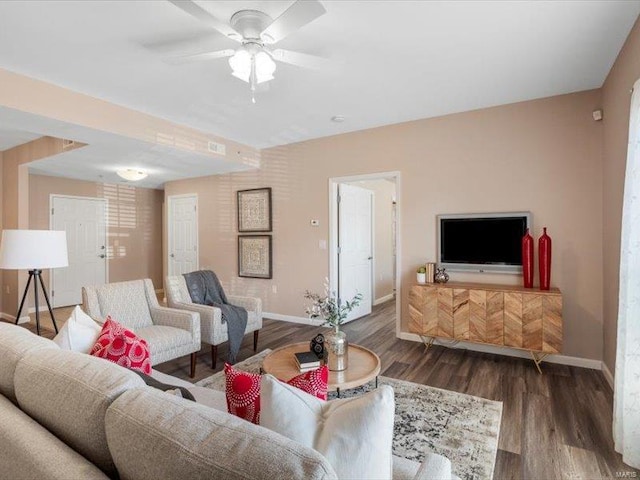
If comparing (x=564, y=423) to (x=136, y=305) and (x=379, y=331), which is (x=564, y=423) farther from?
(x=136, y=305)

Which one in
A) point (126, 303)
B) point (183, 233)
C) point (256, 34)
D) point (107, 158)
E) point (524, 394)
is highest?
point (256, 34)

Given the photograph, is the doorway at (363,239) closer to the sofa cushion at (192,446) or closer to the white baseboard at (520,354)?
the white baseboard at (520,354)

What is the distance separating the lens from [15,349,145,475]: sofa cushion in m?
0.88

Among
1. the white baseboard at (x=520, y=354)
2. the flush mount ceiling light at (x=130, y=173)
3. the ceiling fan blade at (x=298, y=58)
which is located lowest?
the white baseboard at (x=520, y=354)

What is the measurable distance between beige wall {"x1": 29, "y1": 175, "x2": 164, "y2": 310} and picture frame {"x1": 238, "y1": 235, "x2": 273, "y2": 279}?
9.59 feet

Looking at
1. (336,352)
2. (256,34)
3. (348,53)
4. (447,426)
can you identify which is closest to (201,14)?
(256,34)

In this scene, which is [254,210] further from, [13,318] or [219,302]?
[13,318]

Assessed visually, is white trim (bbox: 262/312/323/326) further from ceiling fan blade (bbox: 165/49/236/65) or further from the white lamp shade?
ceiling fan blade (bbox: 165/49/236/65)

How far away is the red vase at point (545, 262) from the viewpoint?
324 cm

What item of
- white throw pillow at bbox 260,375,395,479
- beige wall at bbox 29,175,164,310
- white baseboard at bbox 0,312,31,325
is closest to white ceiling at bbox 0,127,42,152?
beige wall at bbox 29,175,164,310

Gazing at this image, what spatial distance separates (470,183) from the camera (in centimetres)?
380

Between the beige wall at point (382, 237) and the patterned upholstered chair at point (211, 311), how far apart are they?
2836mm

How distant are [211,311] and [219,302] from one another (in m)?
0.63

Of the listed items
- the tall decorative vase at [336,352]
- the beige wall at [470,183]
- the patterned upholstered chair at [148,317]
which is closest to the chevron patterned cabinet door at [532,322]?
the beige wall at [470,183]
